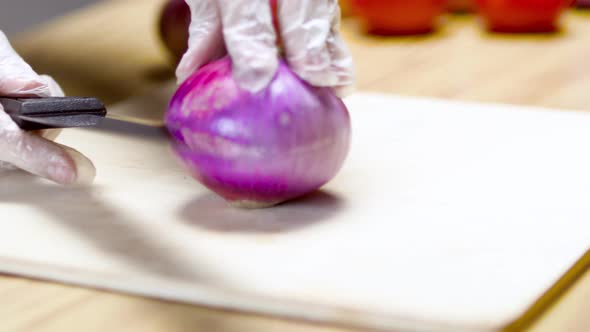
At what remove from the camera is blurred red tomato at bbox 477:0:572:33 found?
55.9 inches

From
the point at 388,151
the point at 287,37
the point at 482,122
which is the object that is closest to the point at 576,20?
the point at 482,122

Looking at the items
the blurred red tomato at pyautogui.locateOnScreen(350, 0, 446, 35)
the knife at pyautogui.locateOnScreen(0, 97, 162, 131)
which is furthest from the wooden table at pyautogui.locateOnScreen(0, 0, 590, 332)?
the knife at pyautogui.locateOnScreen(0, 97, 162, 131)

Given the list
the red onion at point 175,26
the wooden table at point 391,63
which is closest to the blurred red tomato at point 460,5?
the wooden table at point 391,63

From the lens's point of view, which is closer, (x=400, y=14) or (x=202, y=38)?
(x=202, y=38)

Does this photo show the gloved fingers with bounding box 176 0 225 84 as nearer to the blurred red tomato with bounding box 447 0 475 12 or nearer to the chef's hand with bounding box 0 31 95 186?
the chef's hand with bounding box 0 31 95 186

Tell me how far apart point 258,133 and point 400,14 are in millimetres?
779

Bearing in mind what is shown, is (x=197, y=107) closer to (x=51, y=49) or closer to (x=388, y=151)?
(x=388, y=151)

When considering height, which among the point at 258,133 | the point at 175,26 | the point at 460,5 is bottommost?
the point at 460,5

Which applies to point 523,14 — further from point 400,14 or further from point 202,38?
point 202,38

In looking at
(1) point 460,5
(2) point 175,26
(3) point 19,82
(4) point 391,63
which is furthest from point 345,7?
(3) point 19,82

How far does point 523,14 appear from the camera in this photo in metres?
1.44

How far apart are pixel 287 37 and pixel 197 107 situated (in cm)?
9

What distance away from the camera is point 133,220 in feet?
2.55

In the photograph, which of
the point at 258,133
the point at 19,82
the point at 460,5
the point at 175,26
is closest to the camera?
the point at 258,133
